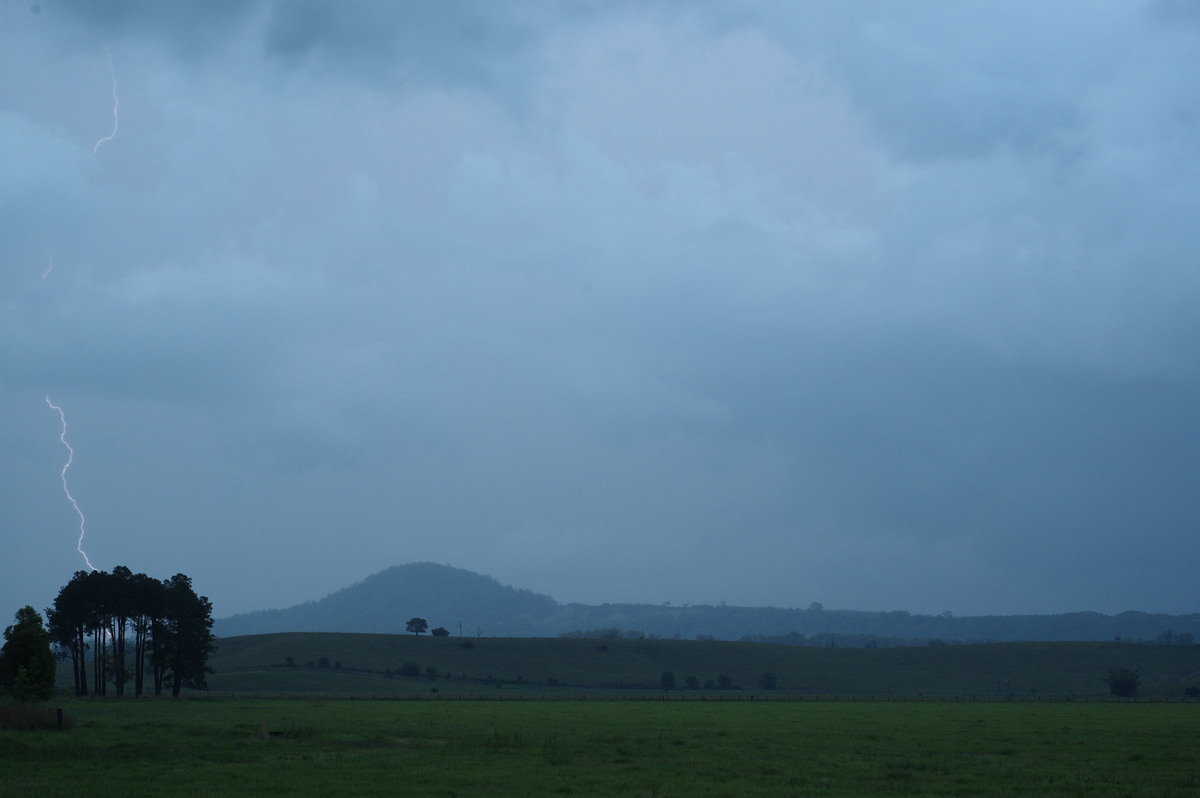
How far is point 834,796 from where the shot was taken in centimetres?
3159

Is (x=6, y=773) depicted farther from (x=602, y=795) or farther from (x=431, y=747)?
(x=602, y=795)

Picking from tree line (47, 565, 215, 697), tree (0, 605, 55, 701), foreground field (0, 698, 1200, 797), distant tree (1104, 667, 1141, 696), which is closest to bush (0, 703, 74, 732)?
foreground field (0, 698, 1200, 797)

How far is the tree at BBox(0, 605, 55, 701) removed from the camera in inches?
2758

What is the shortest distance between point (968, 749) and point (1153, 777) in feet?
41.8

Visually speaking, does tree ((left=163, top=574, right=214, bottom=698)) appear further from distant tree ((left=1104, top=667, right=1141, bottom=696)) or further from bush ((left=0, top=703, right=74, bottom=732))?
distant tree ((left=1104, top=667, right=1141, bottom=696))

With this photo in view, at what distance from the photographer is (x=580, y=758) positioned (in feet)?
138

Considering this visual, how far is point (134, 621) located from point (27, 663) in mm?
49721

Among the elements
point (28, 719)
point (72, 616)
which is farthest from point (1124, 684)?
point (28, 719)

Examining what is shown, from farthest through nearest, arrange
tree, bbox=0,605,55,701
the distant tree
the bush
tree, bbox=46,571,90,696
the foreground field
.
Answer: the distant tree → tree, bbox=46,571,90,696 → tree, bbox=0,605,55,701 → the bush → the foreground field

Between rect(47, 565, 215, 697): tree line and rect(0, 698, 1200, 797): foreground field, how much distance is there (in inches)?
2044

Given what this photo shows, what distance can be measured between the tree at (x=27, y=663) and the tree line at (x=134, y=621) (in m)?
41.8

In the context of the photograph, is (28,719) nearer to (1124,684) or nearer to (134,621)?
(134,621)

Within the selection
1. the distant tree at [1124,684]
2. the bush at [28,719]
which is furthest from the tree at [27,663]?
the distant tree at [1124,684]

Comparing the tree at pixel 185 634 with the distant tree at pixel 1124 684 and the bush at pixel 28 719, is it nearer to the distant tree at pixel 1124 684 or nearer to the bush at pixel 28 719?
the bush at pixel 28 719
